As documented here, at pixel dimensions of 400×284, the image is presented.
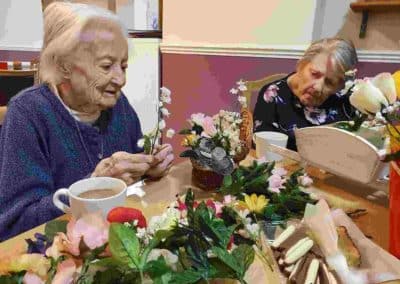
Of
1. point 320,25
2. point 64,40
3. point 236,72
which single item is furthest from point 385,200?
point 236,72

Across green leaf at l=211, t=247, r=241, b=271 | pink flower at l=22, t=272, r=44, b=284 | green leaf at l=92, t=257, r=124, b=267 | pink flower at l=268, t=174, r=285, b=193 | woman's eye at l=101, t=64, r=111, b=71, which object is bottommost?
pink flower at l=268, t=174, r=285, b=193

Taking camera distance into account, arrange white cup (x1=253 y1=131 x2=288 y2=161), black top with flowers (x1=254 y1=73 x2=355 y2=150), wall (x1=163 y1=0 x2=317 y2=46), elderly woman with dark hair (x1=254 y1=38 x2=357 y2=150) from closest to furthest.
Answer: white cup (x1=253 y1=131 x2=288 y2=161), elderly woman with dark hair (x1=254 y1=38 x2=357 y2=150), black top with flowers (x1=254 y1=73 x2=355 y2=150), wall (x1=163 y1=0 x2=317 y2=46)

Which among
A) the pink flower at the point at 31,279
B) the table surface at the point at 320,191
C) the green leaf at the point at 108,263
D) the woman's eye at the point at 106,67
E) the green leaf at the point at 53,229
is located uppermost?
the woman's eye at the point at 106,67

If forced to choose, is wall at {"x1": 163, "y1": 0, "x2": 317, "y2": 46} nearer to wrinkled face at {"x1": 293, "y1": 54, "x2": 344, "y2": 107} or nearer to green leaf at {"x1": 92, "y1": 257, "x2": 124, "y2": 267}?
wrinkled face at {"x1": 293, "y1": 54, "x2": 344, "y2": 107}

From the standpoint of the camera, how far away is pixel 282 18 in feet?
8.22

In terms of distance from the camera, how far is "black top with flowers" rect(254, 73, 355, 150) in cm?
181

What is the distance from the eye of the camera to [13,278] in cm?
41

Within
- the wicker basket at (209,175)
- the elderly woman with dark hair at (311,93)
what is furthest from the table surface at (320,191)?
the elderly woman with dark hair at (311,93)

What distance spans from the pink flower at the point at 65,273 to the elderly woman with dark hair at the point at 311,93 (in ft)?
4.29

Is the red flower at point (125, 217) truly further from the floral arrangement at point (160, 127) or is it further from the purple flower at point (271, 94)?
the purple flower at point (271, 94)

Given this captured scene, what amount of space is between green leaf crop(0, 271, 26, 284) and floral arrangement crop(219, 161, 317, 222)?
0.41 metres

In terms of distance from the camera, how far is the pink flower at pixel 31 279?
394 mm

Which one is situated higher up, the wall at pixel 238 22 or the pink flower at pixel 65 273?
the wall at pixel 238 22

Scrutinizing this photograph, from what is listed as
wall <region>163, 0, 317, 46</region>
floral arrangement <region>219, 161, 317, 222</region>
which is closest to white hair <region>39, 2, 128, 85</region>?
floral arrangement <region>219, 161, 317, 222</region>
